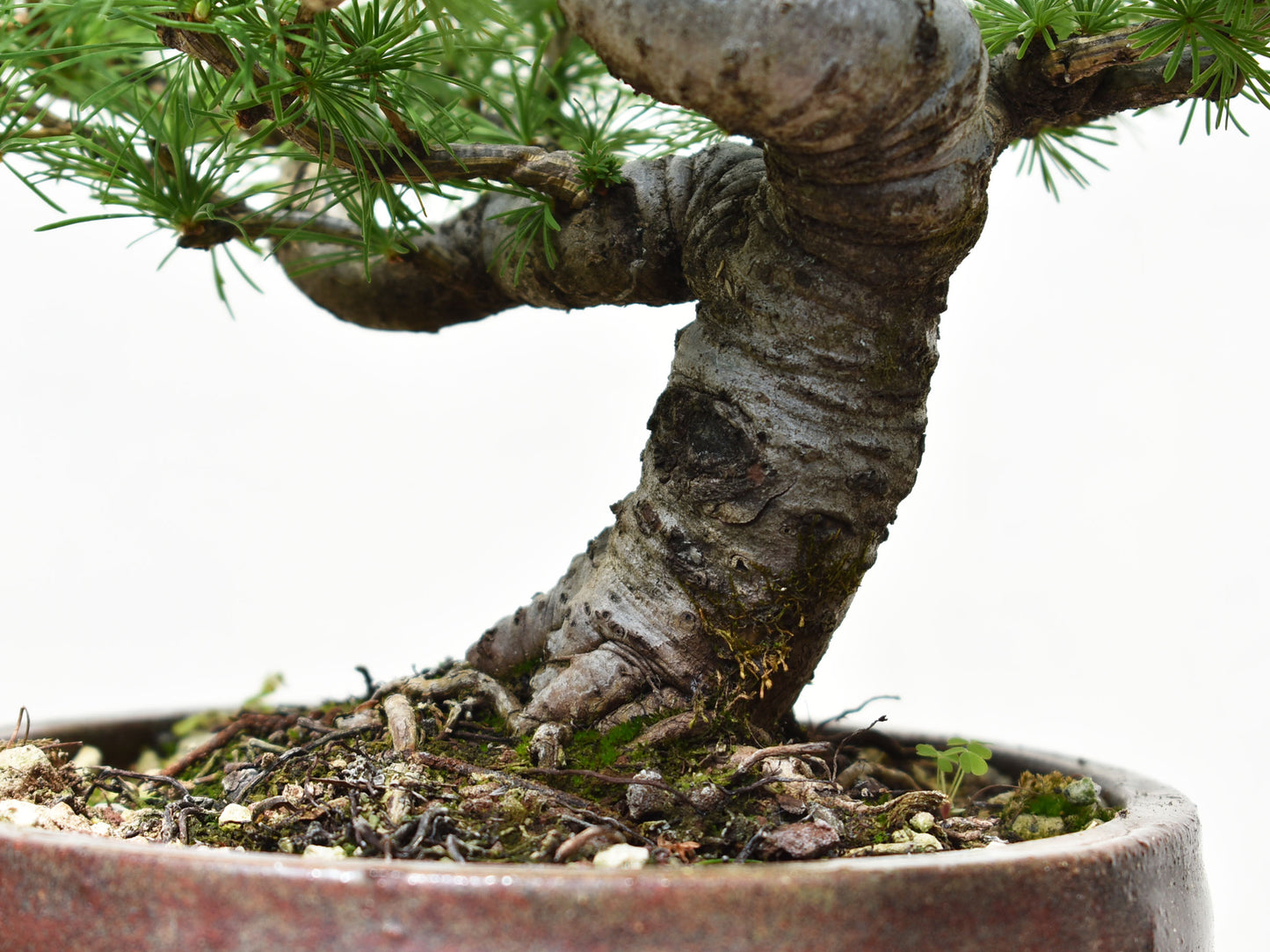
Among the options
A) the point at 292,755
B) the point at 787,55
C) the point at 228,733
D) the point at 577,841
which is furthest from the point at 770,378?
the point at 228,733

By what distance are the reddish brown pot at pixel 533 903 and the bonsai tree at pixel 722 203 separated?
0.91 feet

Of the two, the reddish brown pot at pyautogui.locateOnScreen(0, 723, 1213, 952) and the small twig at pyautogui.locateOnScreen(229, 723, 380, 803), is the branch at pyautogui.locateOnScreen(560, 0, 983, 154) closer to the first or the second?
the reddish brown pot at pyautogui.locateOnScreen(0, 723, 1213, 952)

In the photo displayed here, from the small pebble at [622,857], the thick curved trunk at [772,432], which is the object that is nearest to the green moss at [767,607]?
the thick curved trunk at [772,432]

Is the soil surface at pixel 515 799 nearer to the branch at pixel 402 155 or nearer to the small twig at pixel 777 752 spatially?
the small twig at pixel 777 752

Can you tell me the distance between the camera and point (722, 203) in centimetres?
85

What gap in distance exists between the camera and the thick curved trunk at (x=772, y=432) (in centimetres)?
72

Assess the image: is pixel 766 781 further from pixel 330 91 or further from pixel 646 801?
pixel 330 91

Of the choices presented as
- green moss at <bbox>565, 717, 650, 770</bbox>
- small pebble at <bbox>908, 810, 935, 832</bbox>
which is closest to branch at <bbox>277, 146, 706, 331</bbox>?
green moss at <bbox>565, 717, 650, 770</bbox>

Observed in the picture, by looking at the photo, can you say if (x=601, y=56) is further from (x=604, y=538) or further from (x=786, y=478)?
(x=604, y=538)

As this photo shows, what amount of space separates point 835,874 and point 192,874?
337 mm

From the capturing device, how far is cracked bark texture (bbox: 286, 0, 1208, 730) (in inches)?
27.6

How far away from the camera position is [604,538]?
0.95m

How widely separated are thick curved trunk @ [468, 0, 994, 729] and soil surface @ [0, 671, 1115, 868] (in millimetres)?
62

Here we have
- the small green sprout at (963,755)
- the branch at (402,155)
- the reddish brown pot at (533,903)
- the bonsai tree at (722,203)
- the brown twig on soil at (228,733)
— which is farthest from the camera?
the brown twig on soil at (228,733)
